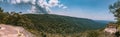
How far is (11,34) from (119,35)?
51711mm

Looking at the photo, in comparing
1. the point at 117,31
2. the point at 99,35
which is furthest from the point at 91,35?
the point at 117,31

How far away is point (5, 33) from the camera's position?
25578mm

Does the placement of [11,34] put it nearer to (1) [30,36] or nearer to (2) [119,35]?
(1) [30,36]

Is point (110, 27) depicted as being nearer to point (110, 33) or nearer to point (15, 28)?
point (110, 33)

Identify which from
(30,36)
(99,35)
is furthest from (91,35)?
(30,36)

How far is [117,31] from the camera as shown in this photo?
7588cm

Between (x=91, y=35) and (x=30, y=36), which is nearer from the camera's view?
(x=30, y=36)

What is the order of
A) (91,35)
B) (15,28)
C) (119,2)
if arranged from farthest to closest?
(119,2), (91,35), (15,28)

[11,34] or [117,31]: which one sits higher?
[11,34]

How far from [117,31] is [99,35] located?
8162 millimetres

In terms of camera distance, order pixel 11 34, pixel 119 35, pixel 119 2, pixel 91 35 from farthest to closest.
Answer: pixel 119 2 < pixel 91 35 < pixel 119 35 < pixel 11 34

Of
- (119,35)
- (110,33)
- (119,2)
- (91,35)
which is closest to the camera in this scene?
(119,35)

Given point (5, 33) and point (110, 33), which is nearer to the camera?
point (5, 33)

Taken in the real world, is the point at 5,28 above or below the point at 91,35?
above
